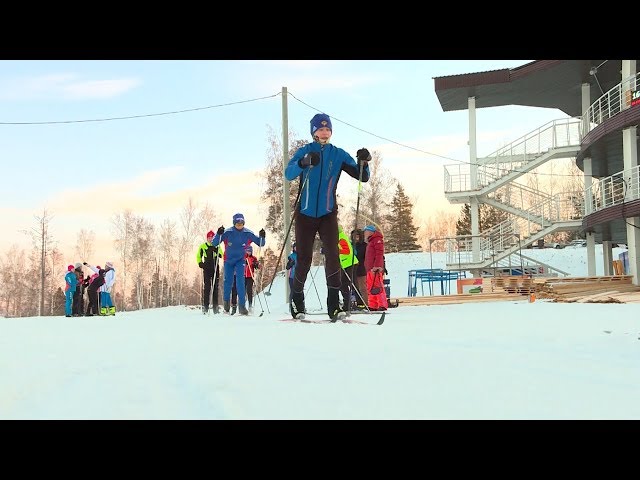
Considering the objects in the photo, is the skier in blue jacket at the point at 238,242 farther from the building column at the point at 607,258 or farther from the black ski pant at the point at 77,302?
the building column at the point at 607,258

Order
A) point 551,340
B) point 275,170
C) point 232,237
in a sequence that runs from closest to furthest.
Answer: point 551,340, point 232,237, point 275,170

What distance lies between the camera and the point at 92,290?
50.8 feet

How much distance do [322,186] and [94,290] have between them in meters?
11.2

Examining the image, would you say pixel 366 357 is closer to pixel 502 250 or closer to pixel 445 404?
pixel 445 404

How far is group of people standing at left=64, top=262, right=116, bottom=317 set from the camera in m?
14.8

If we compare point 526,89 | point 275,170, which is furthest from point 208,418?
point 275,170

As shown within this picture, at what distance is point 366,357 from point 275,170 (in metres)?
37.3

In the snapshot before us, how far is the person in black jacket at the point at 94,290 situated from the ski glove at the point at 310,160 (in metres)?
10.7

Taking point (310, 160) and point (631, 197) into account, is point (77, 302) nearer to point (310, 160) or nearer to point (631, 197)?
point (310, 160)

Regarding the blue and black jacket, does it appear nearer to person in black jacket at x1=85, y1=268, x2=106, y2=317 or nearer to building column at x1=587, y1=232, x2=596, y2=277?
person in black jacket at x1=85, y1=268, x2=106, y2=317

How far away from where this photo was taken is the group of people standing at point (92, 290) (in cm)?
1482

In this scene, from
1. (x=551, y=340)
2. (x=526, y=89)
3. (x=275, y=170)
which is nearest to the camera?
(x=551, y=340)

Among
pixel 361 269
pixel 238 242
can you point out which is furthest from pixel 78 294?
pixel 361 269
